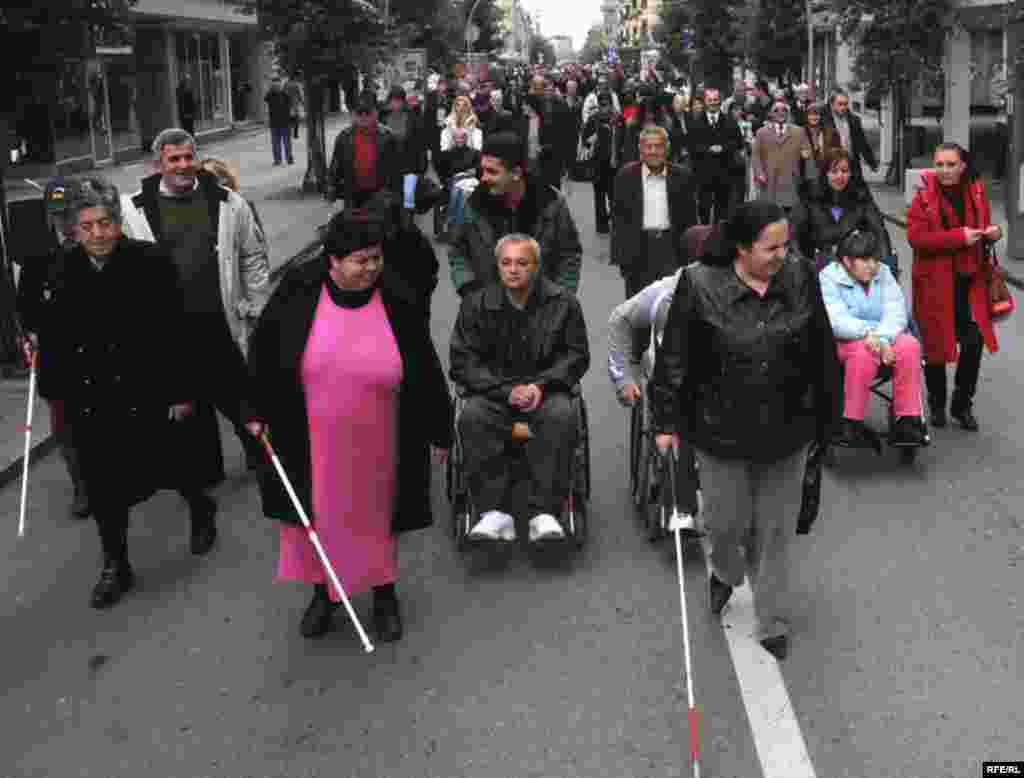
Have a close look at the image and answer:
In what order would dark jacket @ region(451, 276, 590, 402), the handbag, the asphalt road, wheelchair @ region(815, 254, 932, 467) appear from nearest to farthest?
1. the asphalt road
2. dark jacket @ region(451, 276, 590, 402)
3. wheelchair @ region(815, 254, 932, 467)
4. the handbag

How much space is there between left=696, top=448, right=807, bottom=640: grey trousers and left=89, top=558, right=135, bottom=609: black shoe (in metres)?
2.62

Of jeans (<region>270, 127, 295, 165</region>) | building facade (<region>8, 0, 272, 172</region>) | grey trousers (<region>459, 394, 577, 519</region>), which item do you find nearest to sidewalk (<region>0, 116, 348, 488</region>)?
jeans (<region>270, 127, 295, 165</region>)

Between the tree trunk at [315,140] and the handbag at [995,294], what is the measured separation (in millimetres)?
17276

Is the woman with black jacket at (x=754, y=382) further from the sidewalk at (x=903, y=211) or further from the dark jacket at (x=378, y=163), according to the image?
the sidewalk at (x=903, y=211)

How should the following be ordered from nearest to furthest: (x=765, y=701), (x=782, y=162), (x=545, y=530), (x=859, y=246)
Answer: (x=765, y=701), (x=545, y=530), (x=859, y=246), (x=782, y=162)

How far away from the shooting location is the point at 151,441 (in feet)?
20.6

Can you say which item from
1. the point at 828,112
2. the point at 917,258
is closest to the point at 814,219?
the point at 917,258

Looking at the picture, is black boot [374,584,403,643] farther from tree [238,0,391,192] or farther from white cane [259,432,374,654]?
tree [238,0,391,192]

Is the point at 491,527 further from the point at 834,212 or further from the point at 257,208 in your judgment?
the point at 257,208

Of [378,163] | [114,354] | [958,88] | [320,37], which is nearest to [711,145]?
[378,163]

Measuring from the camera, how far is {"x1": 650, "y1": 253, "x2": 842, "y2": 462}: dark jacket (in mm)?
4891

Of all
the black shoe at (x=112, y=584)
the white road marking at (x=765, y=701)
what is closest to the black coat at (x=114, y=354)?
the black shoe at (x=112, y=584)

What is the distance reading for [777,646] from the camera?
17.2 feet

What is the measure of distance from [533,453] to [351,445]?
129cm
